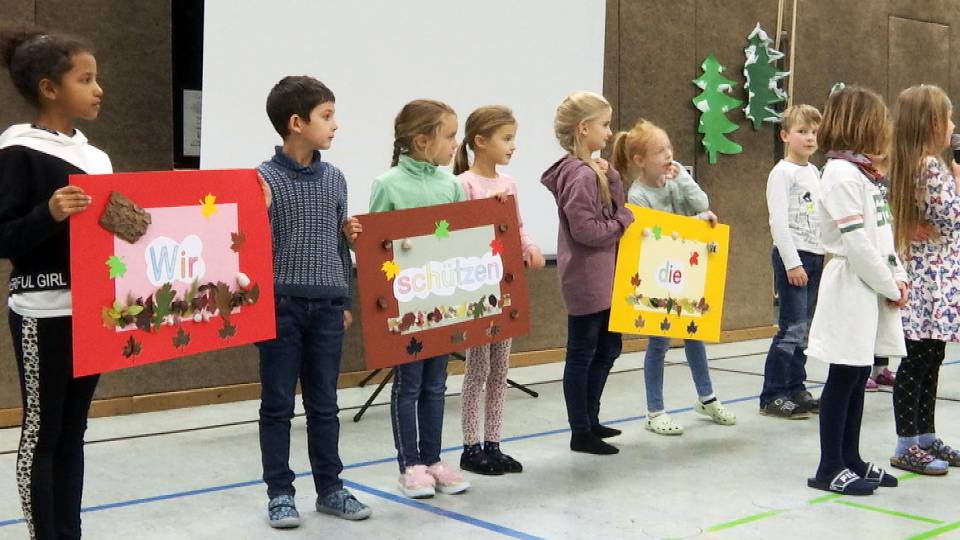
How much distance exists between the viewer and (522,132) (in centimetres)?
564

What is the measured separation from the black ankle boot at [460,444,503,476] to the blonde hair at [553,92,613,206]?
968mm

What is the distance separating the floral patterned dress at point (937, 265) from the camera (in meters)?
3.41

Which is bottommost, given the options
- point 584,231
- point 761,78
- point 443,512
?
point 443,512

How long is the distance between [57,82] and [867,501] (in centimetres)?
252

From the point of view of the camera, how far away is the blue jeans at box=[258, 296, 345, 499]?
115 inches

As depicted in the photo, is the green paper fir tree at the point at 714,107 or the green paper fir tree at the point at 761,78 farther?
the green paper fir tree at the point at 761,78

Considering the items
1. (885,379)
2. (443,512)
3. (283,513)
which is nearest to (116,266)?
(283,513)

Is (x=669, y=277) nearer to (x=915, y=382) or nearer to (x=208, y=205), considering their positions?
(x=915, y=382)

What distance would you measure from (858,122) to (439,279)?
1378 mm

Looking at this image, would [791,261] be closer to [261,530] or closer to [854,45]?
[261,530]

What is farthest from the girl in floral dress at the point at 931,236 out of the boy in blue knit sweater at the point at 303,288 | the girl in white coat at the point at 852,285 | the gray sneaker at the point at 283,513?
the gray sneaker at the point at 283,513

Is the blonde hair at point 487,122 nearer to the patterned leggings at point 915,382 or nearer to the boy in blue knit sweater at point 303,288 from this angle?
the boy in blue knit sweater at point 303,288

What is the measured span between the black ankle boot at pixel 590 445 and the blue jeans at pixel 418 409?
2.35 feet

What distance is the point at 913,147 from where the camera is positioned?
348 cm
